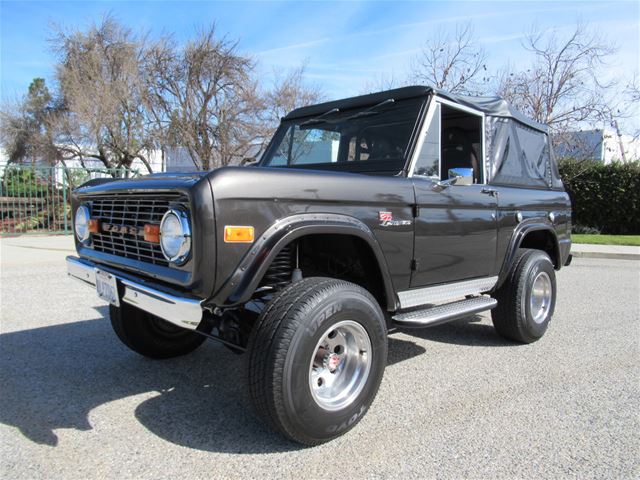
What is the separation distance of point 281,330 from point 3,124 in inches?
1035

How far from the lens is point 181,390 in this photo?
11.1ft

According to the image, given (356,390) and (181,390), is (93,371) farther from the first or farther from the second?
(356,390)

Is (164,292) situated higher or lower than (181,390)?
higher

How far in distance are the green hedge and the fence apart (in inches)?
620

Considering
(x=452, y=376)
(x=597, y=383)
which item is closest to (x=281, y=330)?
(x=452, y=376)

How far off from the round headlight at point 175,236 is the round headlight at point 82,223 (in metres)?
1.19

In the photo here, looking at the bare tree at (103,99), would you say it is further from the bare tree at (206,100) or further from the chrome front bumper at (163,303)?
the chrome front bumper at (163,303)

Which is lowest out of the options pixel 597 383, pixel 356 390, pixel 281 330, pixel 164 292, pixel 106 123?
pixel 597 383

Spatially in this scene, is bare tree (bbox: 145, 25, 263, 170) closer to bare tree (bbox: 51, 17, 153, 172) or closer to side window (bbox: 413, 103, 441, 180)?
bare tree (bbox: 51, 17, 153, 172)

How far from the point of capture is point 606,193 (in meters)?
17.7

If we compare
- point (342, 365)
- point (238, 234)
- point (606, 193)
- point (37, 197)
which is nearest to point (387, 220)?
point (342, 365)

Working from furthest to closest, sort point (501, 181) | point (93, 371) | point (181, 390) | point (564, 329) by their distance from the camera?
point (564, 329) < point (501, 181) < point (93, 371) < point (181, 390)

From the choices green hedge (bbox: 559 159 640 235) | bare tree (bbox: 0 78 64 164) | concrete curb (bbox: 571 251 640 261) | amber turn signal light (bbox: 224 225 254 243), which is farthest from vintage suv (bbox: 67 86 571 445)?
bare tree (bbox: 0 78 64 164)

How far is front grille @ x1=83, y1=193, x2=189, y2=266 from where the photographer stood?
2620mm
